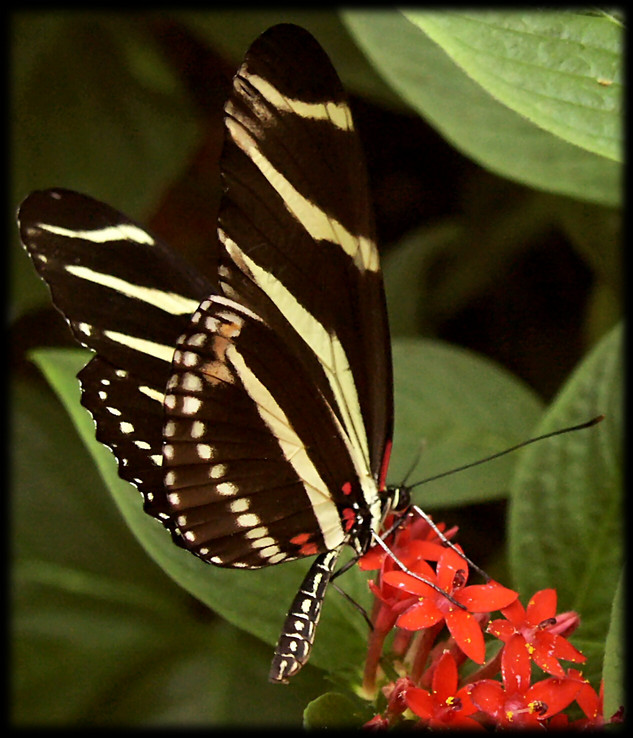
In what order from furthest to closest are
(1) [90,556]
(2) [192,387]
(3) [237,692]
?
(1) [90,556] → (3) [237,692] → (2) [192,387]

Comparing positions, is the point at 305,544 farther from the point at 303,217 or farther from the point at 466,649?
the point at 303,217

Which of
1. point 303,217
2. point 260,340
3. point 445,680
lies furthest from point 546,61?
point 445,680

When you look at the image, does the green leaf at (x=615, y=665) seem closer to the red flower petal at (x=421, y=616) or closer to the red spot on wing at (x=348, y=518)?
the red flower petal at (x=421, y=616)

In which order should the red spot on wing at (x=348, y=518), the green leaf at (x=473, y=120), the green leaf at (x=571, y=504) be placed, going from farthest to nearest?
the green leaf at (x=473, y=120) → the green leaf at (x=571, y=504) → the red spot on wing at (x=348, y=518)

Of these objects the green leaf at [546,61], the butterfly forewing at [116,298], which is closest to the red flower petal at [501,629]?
the butterfly forewing at [116,298]

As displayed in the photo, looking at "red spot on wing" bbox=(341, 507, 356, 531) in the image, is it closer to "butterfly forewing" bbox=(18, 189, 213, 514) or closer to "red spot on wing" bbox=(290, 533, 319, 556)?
"red spot on wing" bbox=(290, 533, 319, 556)

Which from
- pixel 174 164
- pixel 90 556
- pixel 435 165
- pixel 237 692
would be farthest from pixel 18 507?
pixel 435 165

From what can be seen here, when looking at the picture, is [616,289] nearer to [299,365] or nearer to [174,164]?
[299,365]
